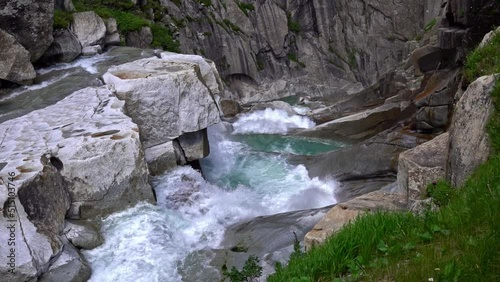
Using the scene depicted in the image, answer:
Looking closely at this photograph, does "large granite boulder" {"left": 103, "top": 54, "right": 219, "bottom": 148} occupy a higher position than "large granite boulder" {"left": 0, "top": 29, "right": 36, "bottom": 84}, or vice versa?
"large granite boulder" {"left": 0, "top": 29, "right": 36, "bottom": 84}

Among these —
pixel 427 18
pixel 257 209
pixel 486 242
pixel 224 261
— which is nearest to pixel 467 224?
pixel 486 242

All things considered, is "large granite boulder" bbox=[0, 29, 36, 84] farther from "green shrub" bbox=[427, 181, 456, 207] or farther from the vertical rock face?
"green shrub" bbox=[427, 181, 456, 207]

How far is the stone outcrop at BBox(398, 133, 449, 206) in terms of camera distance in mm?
9062

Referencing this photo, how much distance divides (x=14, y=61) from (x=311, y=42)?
35561 millimetres

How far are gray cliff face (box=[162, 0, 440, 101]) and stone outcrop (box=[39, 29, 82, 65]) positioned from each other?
22615mm

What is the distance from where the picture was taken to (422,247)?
4.53 metres

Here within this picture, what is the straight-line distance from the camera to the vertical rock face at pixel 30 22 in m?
15.4

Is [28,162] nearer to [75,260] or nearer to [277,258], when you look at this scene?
[75,260]

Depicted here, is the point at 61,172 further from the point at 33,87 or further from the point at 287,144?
the point at 287,144

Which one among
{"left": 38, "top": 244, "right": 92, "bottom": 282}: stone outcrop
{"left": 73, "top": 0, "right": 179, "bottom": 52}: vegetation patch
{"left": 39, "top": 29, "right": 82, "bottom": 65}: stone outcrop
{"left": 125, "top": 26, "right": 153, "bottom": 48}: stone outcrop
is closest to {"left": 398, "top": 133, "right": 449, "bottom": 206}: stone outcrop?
{"left": 38, "top": 244, "right": 92, "bottom": 282}: stone outcrop

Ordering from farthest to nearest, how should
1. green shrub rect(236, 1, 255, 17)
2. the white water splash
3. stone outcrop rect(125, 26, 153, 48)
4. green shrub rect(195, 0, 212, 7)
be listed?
green shrub rect(236, 1, 255, 17), green shrub rect(195, 0, 212, 7), stone outcrop rect(125, 26, 153, 48), the white water splash

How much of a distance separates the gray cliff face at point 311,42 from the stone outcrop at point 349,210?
31679 mm

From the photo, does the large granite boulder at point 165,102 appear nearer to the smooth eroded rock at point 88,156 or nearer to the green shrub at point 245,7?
the smooth eroded rock at point 88,156

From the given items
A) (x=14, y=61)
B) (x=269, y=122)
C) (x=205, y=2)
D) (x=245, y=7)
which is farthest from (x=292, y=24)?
(x=14, y=61)
